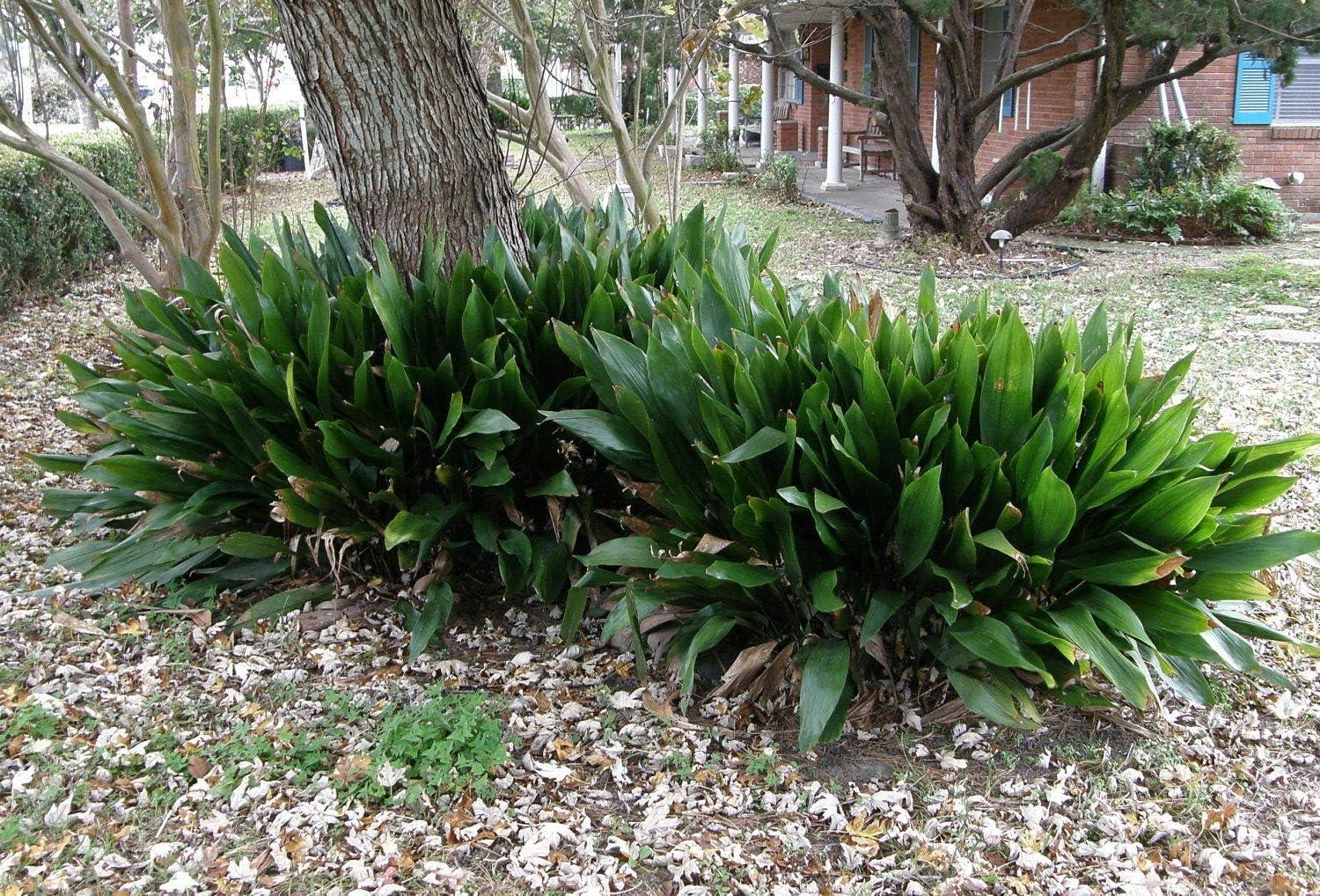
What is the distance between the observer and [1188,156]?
11820 millimetres

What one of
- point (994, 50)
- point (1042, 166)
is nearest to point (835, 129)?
point (994, 50)

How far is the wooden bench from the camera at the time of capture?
18234mm

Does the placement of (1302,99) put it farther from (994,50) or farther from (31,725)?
(31,725)

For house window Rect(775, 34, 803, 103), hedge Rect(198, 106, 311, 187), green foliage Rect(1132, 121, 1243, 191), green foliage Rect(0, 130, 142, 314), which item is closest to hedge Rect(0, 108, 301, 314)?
green foliage Rect(0, 130, 142, 314)

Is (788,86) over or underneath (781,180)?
over

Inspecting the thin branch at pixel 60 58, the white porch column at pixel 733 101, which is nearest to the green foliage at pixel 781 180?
the white porch column at pixel 733 101

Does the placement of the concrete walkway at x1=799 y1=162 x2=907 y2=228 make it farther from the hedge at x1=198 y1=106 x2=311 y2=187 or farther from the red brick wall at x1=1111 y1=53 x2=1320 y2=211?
the hedge at x1=198 y1=106 x2=311 y2=187

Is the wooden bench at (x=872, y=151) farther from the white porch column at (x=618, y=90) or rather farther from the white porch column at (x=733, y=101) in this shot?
the white porch column at (x=618, y=90)

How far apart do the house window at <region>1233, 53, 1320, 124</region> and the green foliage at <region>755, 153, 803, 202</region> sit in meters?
5.71

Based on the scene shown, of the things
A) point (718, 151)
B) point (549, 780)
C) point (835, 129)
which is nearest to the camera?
point (549, 780)

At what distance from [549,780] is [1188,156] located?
11.5 meters

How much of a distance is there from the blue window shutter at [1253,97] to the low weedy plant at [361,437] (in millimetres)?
11181

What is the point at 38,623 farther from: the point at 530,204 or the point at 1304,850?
the point at 1304,850

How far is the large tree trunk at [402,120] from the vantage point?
3.93 meters
